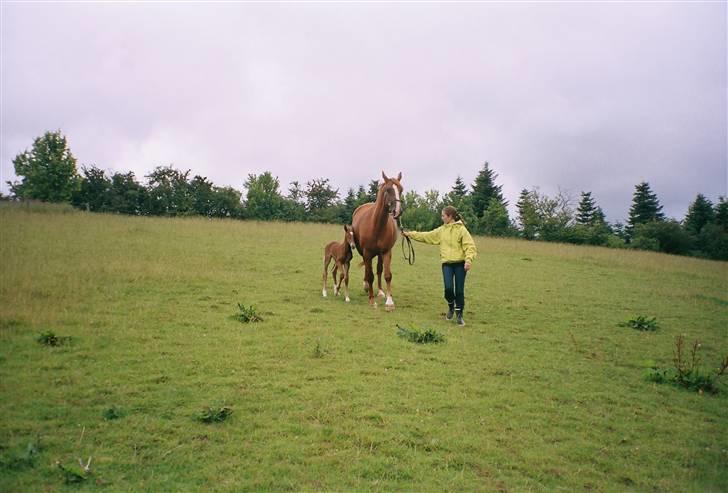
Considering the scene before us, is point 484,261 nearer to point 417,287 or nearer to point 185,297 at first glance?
point 417,287

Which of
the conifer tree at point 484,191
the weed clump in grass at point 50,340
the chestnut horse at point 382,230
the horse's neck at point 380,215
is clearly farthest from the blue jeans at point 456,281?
the conifer tree at point 484,191

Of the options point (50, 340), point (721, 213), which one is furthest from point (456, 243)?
point (721, 213)

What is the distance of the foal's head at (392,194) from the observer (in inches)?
394

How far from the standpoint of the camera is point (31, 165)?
36.5 m

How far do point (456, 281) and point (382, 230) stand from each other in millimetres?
2278

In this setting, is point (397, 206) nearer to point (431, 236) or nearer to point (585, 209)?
point (431, 236)

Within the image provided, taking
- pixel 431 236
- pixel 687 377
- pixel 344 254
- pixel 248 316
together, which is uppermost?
pixel 431 236

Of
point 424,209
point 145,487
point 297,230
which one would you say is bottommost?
point 145,487

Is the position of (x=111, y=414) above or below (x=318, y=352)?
below

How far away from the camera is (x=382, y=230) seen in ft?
36.0

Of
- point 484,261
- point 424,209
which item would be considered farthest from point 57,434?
point 424,209

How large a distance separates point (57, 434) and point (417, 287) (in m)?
10.9

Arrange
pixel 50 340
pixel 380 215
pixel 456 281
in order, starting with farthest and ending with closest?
pixel 380 215
pixel 456 281
pixel 50 340

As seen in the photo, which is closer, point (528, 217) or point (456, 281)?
point (456, 281)
